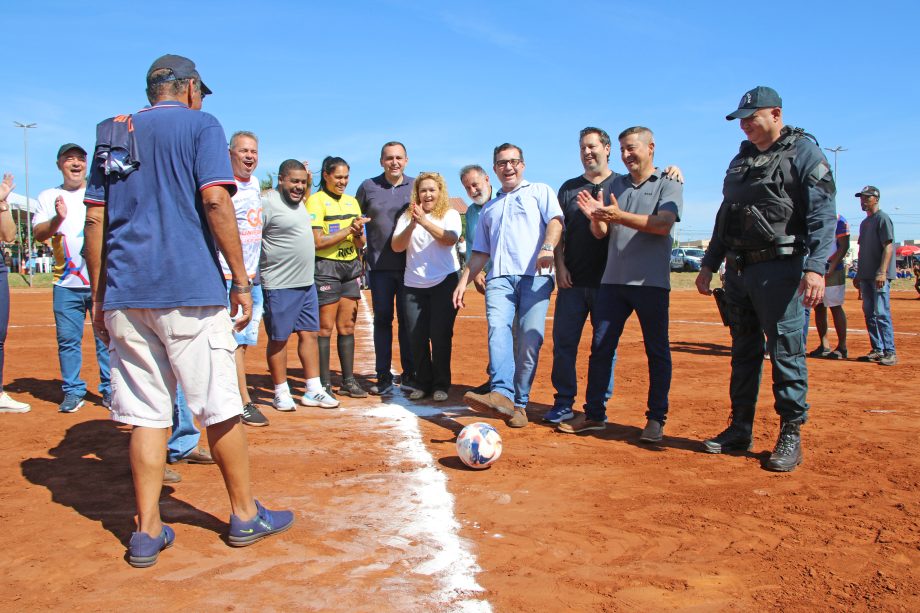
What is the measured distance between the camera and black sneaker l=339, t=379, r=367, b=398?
24.5ft

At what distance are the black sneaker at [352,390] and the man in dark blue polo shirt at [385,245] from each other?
→ 0.50 feet

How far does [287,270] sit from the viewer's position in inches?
258

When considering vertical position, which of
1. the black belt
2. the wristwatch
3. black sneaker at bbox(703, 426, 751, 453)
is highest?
the black belt

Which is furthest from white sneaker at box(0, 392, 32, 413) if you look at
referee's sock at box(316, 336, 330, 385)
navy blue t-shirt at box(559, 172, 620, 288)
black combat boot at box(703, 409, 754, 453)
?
black combat boot at box(703, 409, 754, 453)

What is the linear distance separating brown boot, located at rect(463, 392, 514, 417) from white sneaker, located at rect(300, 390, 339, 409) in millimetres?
1668

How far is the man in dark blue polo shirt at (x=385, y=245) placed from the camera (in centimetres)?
745

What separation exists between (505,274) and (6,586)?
4.10 m

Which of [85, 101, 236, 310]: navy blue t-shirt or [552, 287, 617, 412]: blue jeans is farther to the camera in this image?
[552, 287, 617, 412]: blue jeans

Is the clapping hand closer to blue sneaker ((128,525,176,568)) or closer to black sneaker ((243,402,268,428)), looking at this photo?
black sneaker ((243,402,268,428))

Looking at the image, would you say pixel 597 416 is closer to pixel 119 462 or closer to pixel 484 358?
pixel 119 462

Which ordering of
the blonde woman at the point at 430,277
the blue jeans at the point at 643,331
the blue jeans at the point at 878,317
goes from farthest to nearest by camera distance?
1. the blue jeans at the point at 878,317
2. the blonde woman at the point at 430,277
3. the blue jeans at the point at 643,331

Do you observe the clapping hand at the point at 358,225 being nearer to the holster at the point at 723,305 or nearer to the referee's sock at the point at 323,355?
the referee's sock at the point at 323,355

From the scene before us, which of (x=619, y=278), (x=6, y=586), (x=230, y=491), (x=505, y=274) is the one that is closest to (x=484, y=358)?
(x=505, y=274)

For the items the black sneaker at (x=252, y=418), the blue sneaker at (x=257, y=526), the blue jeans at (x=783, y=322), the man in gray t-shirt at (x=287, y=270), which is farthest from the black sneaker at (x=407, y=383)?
the blue sneaker at (x=257, y=526)
